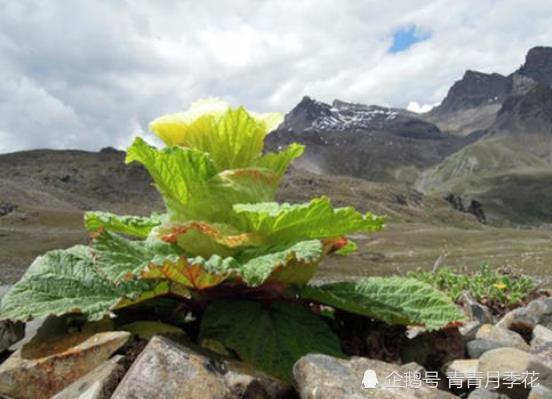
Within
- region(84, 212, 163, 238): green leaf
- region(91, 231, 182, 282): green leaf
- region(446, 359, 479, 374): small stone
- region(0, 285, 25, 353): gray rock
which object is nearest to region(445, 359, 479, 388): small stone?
region(446, 359, 479, 374): small stone

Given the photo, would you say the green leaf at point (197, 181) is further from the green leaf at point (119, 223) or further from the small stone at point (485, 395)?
the small stone at point (485, 395)

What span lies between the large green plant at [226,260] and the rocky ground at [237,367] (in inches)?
9.6

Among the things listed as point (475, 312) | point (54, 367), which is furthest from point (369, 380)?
point (475, 312)

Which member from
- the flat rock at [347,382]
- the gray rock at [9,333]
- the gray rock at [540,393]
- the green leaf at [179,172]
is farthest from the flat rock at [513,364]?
the gray rock at [9,333]

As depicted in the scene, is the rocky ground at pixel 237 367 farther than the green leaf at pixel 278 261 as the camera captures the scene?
No

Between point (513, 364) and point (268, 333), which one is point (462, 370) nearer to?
point (513, 364)

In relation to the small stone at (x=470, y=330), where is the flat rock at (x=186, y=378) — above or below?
above

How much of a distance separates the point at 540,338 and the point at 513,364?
1.43 metres

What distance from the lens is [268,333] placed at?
3.67m

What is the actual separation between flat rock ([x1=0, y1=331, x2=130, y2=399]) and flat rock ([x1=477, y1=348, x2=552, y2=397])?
2201 mm

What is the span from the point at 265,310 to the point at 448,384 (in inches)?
47.6

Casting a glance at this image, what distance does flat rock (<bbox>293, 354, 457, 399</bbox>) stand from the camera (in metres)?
2.95

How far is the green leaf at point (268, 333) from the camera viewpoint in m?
3.55

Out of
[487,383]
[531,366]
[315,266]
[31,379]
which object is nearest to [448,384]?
[487,383]
